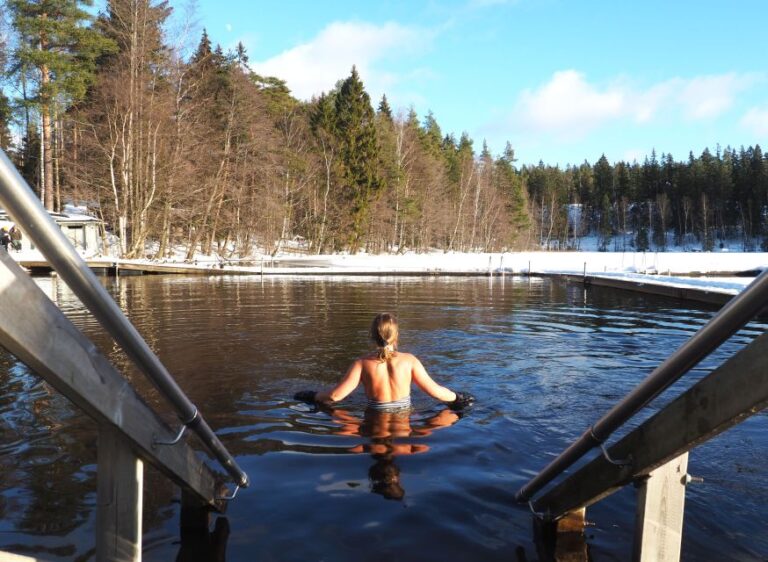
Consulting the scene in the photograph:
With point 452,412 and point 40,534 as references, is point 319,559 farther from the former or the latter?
point 452,412

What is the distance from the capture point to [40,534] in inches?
133

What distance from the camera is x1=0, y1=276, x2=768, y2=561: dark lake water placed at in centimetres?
336

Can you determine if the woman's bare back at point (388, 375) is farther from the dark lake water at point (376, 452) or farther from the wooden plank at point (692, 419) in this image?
the wooden plank at point (692, 419)

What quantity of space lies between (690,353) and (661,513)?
2.78 ft

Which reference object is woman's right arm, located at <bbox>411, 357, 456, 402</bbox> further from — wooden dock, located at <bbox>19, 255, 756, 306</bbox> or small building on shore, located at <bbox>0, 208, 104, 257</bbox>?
small building on shore, located at <bbox>0, 208, 104, 257</bbox>

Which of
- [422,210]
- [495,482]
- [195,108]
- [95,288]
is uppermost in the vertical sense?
[195,108]

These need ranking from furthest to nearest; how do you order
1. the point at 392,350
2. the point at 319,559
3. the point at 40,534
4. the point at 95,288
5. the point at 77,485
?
the point at 392,350 < the point at 77,485 < the point at 40,534 < the point at 319,559 < the point at 95,288

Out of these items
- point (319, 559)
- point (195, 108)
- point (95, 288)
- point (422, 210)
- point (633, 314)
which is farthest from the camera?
point (422, 210)

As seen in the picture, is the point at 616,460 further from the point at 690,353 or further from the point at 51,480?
the point at 51,480

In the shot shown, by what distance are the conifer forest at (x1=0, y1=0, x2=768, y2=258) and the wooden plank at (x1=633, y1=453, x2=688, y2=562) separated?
32818 mm

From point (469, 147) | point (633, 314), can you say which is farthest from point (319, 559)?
point (469, 147)

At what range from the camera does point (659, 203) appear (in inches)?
3666

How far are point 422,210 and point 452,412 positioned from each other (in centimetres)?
5352

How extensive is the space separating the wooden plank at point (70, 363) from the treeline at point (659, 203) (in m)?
92.5
